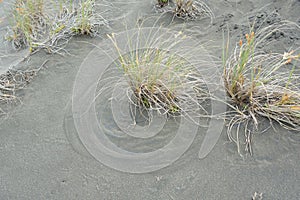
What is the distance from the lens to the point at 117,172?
2.17 meters

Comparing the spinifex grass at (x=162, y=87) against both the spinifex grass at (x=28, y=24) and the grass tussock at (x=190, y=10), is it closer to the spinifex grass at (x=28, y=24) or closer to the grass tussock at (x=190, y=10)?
the grass tussock at (x=190, y=10)

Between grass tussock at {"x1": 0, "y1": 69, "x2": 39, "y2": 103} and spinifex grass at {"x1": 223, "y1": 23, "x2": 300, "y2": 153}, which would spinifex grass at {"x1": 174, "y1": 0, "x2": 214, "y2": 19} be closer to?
spinifex grass at {"x1": 223, "y1": 23, "x2": 300, "y2": 153}

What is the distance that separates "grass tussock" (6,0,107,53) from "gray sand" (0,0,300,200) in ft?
3.19

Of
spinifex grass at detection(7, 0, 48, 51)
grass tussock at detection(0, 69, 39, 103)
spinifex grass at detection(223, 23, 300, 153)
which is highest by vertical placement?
spinifex grass at detection(223, 23, 300, 153)

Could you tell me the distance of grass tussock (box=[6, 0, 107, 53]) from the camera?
3385mm

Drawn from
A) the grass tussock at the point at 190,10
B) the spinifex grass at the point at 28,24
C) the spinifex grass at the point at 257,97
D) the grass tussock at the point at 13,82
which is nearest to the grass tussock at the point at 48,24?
the spinifex grass at the point at 28,24

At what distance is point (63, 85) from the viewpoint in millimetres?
2891

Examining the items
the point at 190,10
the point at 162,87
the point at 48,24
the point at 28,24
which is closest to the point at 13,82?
the point at 28,24

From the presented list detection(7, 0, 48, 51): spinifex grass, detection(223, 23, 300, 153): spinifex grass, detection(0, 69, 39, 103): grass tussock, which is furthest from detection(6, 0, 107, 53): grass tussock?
detection(223, 23, 300, 153): spinifex grass

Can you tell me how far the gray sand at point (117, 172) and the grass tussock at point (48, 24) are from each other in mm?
971

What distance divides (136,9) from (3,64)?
1.62 metres

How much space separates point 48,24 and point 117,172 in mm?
2142

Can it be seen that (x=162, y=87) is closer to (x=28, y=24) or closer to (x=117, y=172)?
(x=117, y=172)

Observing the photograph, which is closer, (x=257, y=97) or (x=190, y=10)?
(x=257, y=97)
